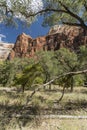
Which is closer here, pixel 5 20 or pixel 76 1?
pixel 76 1

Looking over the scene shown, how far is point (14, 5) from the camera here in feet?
51.5

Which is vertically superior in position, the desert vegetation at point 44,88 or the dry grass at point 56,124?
the desert vegetation at point 44,88

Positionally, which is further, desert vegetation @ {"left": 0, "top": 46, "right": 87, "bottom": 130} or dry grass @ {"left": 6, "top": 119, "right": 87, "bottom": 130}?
desert vegetation @ {"left": 0, "top": 46, "right": 87, "bottom": 130}

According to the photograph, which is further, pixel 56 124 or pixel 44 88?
pixel 44 88

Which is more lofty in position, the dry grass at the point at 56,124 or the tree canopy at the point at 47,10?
the tree canopy at the point at 47,10

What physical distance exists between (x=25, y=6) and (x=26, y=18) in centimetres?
119

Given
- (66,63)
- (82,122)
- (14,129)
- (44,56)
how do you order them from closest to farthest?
(14,129) < (82,122) < (66,63) < (44,56)

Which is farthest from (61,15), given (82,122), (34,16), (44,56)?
(44,56)

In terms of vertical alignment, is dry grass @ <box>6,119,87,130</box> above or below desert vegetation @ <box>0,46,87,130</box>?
below

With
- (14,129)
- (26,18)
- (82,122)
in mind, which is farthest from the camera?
(26,18)

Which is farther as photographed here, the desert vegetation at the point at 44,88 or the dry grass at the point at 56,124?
the desert vegetation at the point at 44,88

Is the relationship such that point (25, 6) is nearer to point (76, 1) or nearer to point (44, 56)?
point (76, 1)

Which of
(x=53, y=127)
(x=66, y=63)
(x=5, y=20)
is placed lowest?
(x=53, y=127)

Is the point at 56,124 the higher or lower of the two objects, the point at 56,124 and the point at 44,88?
the lower
